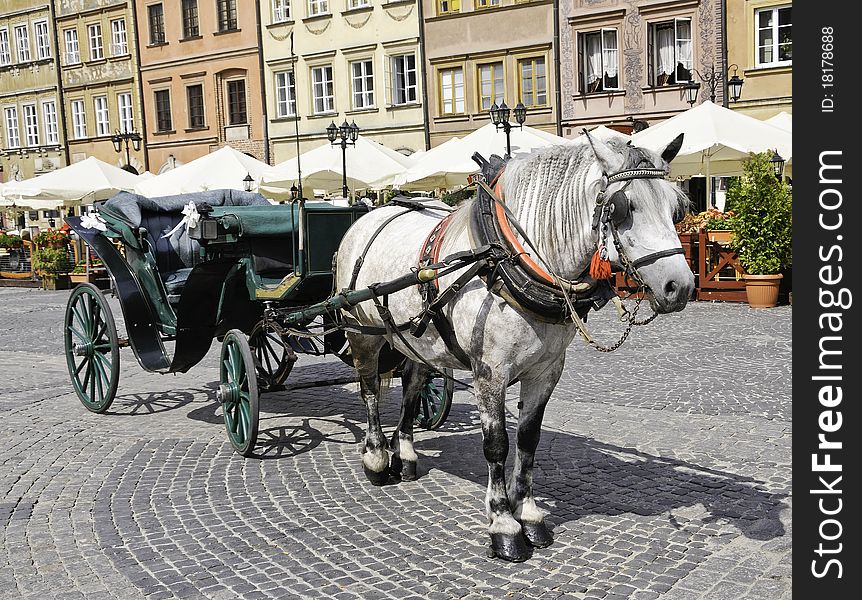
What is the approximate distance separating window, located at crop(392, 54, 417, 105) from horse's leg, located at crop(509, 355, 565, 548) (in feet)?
79.5

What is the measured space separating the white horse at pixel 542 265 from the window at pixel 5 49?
1573 inches

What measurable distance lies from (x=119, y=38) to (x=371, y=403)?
33624 mm

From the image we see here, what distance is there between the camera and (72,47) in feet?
120

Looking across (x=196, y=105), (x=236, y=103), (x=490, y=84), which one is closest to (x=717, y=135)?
(x=490, y=84)

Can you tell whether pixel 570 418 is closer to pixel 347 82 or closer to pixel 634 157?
pixel 634 157

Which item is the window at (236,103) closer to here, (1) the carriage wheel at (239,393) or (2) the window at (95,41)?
(2) the window at (95,41)

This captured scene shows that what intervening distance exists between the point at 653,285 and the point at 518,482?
1457mm

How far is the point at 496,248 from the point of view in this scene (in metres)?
4.18

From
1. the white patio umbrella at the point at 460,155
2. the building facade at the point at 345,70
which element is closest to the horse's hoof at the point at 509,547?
the white patio umbrella at the point at 460,155

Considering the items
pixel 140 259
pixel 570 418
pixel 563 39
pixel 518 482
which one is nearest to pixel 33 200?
pixel 563 39

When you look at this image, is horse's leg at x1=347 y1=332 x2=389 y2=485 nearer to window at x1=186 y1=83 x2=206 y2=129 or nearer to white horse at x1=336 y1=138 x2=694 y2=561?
white horse at x1=336 y1=138 x2=694 y2=561

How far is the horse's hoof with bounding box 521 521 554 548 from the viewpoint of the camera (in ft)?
14.6

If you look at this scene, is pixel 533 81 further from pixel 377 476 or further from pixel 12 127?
pixel 12 127

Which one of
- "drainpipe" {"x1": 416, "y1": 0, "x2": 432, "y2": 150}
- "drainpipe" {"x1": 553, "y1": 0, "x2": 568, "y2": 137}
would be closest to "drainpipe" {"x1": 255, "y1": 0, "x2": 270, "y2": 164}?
"drainpipe" {"x1": 416, "y1": 0, "x2": 432, "y2": 150}
